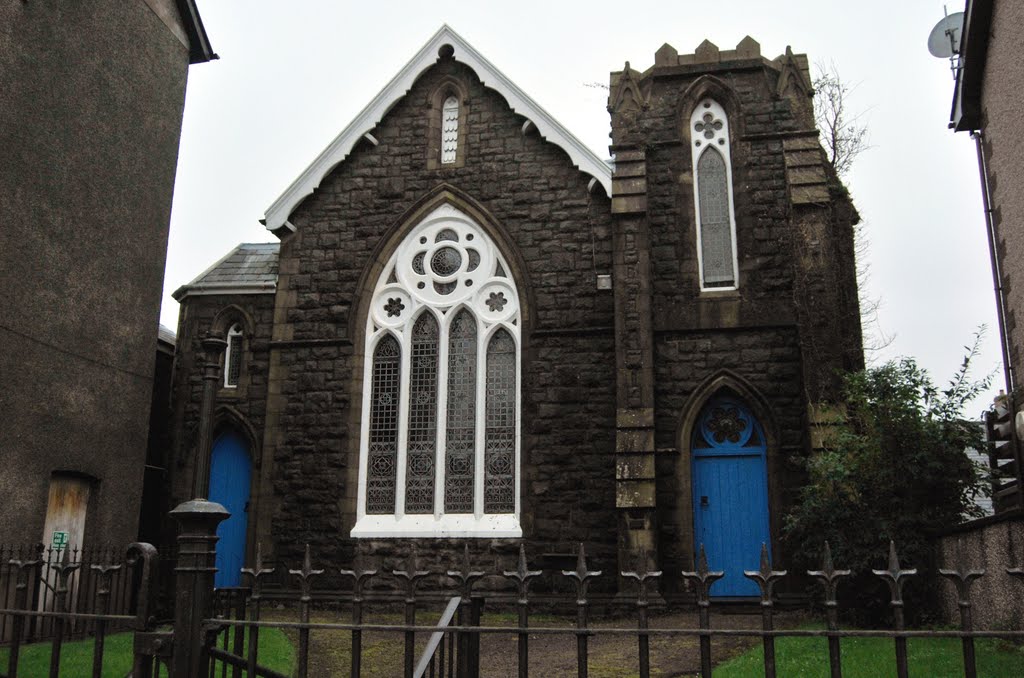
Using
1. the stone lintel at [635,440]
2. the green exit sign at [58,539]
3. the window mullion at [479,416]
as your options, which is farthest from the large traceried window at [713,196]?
the green exit sign at [58,539]

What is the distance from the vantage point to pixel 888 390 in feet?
35.7

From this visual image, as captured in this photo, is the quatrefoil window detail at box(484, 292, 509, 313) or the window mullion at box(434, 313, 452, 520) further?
the quatrefoil window detail at box(484, 292, 509, 313)

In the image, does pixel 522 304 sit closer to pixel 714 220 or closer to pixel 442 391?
pixel 442 391

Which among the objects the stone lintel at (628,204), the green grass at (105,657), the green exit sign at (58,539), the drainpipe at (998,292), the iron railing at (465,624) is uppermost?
the stone lintel at (628,204)

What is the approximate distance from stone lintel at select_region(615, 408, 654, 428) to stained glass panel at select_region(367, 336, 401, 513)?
3.76 metres

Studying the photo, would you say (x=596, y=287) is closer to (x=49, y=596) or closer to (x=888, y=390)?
(x=888, y=390)

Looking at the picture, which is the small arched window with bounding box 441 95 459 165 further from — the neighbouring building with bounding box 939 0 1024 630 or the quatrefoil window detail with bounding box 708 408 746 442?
the neighbouring building with bounding box 939 0 1024 630

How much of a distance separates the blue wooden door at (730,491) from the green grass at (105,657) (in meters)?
5.85

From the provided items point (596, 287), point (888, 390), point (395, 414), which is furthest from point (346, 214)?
point (888, 390)

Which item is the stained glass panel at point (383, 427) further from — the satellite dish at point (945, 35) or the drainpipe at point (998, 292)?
the satellite dish at point (945, 35)

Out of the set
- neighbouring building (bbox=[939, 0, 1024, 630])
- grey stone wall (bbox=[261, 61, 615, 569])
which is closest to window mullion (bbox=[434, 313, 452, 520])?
grey stone wall (bbox=[261, 61, 615, 569])

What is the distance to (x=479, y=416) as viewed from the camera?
45.8ft

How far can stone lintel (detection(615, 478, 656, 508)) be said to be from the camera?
11.9m

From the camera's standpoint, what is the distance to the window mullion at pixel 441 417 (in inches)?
545
